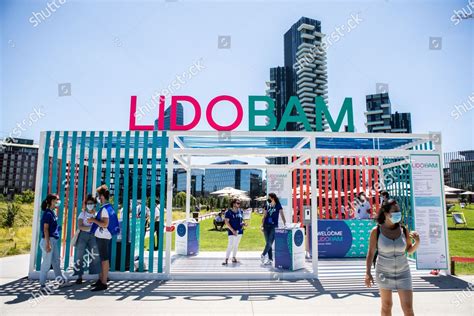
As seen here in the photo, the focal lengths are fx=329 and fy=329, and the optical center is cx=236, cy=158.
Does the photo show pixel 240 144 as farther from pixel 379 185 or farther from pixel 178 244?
pixel 379 185

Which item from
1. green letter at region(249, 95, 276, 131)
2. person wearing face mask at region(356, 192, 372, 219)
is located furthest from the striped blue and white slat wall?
person wearing face mask at region(356, 192, 372, 219)

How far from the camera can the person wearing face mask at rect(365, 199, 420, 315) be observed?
316 centimetres

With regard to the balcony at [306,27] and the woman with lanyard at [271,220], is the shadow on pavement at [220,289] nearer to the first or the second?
the woman with lanyard at [271,220]

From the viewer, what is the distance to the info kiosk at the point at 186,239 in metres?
9.17

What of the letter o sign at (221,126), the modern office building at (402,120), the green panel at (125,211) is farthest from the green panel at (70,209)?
the modern office building at (402,120)

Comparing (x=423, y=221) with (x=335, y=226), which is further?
(x=335, y=226)

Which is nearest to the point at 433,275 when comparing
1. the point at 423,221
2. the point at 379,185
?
the point at 423,221

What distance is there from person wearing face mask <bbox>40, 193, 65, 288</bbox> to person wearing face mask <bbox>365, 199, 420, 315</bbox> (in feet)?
16.4

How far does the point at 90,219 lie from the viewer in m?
5.60

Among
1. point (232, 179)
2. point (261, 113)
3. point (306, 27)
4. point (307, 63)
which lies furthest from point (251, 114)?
point (232, 179)

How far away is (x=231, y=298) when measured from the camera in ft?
16.9

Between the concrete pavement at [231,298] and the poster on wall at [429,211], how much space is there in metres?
0.47

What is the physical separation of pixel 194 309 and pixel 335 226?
535 cm

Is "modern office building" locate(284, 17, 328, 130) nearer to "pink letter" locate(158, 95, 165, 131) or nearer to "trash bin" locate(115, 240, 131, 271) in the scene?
"pink letter" locate(158, 95, 165, 131)
